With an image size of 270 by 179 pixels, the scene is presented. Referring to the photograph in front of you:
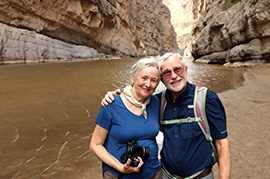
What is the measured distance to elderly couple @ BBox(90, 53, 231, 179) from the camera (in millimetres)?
1373

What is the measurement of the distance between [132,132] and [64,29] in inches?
1070

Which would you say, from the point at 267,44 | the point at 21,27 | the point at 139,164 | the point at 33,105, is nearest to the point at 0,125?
the point at 33,105

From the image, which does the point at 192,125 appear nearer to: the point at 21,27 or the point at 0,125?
the point at 0,125

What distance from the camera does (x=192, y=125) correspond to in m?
1.41

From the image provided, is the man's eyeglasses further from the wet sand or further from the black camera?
the wet sand

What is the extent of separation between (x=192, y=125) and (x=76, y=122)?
3.47m

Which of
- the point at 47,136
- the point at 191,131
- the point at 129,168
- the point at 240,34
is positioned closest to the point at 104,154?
the point at 129,168

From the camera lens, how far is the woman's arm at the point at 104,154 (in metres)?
1.35

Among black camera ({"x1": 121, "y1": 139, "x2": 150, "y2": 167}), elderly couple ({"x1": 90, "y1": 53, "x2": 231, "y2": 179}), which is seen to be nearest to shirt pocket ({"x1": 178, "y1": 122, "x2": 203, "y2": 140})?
elderly couple ({"x1": 90, "y1": 53, "x2": 231, "y2": 179})

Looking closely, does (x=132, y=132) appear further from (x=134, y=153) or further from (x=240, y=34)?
(x=240, y=34)

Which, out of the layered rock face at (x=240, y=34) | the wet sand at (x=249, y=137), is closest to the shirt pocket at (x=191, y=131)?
the wet sand at (x=249, y=137)

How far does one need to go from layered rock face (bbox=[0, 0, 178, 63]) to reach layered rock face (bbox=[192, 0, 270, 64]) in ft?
58.8

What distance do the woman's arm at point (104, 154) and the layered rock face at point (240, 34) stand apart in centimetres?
1699

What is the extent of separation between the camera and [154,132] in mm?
1479
